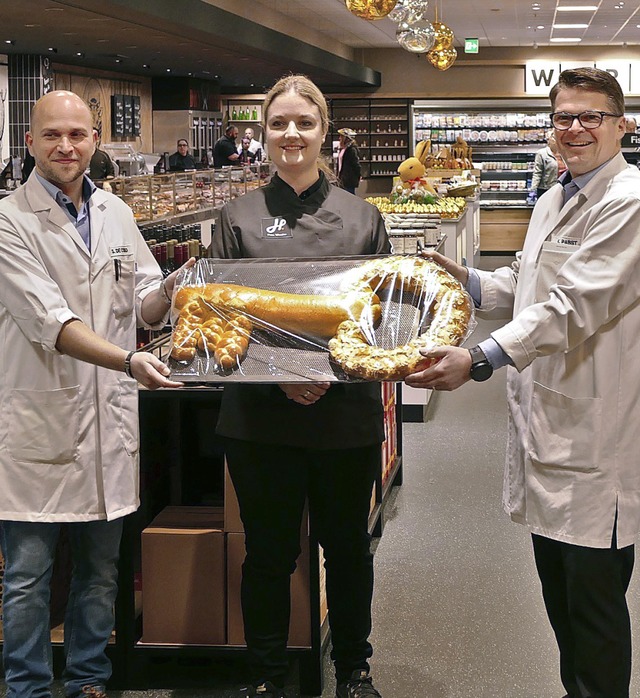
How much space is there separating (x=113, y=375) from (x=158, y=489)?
32.4 inches

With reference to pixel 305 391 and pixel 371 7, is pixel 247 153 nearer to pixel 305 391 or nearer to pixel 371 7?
pixel 371 7

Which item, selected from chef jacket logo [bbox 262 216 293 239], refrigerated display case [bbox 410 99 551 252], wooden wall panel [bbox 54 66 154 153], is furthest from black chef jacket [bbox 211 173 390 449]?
refrigerated display case [bbox 410 99 551 252]

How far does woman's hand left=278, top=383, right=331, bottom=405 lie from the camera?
2.45m

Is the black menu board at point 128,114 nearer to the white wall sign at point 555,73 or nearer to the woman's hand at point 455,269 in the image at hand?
the white wall sign at point 555,73

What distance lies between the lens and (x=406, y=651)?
11.0 ft

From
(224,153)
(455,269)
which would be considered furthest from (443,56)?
(455,269)

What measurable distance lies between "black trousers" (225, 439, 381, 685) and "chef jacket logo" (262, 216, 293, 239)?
537 mm

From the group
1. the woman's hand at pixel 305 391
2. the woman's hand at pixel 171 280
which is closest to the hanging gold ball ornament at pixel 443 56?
the woman's hand at pixel 171 280

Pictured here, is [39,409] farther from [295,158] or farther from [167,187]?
[167,187]

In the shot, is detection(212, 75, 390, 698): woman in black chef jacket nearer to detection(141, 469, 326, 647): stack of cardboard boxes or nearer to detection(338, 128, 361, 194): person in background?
detection(141, 469, 326, 647): stack of cardboard boxes

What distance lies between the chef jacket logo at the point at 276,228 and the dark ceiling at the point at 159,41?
6.89m

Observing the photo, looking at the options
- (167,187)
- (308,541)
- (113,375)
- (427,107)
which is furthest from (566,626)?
(427,107)

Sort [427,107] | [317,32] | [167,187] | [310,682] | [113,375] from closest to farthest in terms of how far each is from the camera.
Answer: [113,375] < [310,682] < [167,187] < [317,32] < [427,107]

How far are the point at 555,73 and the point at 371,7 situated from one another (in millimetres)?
13885
